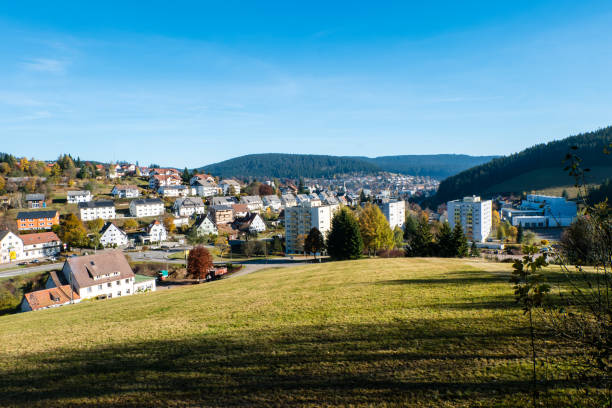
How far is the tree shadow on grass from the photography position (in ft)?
19.9

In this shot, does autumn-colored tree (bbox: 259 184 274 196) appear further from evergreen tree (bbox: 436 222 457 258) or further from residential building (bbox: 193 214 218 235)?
evergreen tree (bbox: 436 222 457 258)

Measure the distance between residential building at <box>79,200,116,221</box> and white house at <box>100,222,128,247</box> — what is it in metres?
18.5

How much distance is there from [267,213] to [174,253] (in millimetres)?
54891

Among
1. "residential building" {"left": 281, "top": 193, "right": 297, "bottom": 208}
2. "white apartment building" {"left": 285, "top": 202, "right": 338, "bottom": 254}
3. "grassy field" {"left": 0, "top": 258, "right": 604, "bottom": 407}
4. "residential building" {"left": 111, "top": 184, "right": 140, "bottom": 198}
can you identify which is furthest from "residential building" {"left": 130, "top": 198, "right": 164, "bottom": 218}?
"grassy field" {"left": 0, "top": 258, "right": 604, "bottom": 407}

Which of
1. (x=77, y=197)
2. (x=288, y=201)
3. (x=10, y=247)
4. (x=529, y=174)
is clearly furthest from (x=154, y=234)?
(x=529, y=174)

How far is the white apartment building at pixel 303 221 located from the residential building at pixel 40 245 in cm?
4540

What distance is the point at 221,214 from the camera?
Result: 98625mm

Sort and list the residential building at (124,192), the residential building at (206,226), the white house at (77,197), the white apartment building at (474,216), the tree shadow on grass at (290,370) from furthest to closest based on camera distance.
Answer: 1. the residential building at (124,192)
2. the white house at (77,197)
3. the white apartment building at (474,216)
4. the residential building at (206,226)
5. the tree shadow on grass at (290,370)

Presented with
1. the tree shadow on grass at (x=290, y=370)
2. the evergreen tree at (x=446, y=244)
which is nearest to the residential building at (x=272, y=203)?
the evergreen tree at (x=446, y=244)

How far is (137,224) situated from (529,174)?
612ft

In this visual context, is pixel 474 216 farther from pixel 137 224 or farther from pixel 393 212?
pixel 137 224

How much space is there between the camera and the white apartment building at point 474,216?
87.8 m

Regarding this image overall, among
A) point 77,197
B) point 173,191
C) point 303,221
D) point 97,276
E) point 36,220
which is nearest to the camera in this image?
point 97,276

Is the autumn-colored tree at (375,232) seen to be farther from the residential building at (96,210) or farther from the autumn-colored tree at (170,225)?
the residential building at (96,210)
